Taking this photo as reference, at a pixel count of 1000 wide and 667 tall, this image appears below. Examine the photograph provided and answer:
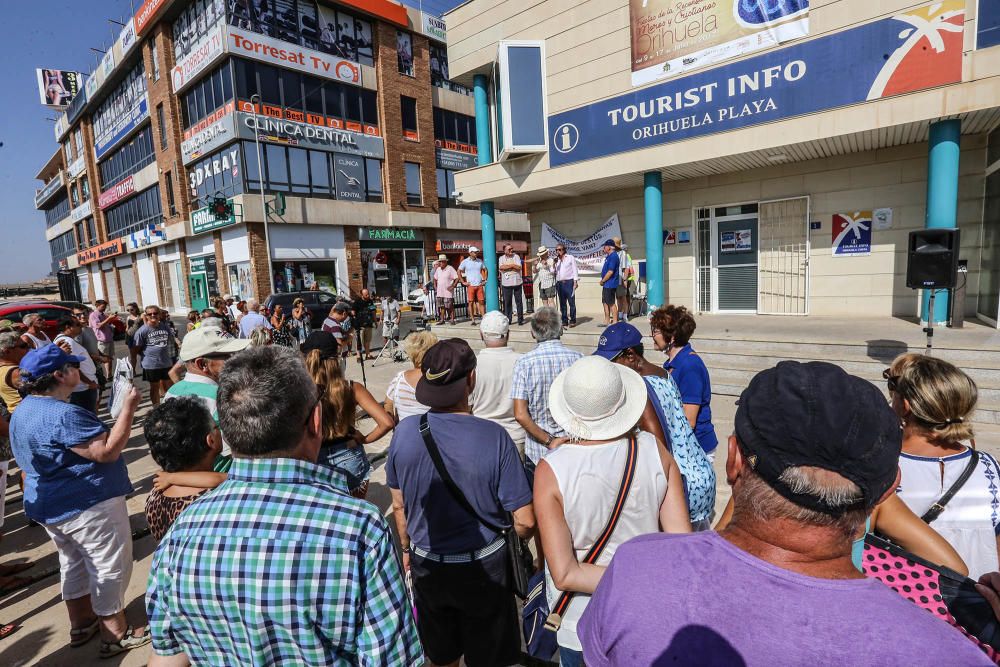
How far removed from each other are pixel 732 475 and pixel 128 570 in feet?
11.7

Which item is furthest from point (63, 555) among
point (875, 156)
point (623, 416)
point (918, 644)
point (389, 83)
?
point (389, 83)

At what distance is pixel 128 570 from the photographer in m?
2.96

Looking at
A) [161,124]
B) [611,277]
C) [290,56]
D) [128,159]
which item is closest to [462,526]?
[611,277]

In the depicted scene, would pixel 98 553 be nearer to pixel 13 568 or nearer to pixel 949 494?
pixel 13 568

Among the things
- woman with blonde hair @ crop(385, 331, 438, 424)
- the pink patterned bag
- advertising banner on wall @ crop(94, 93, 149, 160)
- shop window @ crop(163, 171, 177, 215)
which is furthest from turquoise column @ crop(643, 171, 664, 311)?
advertising banner on wall @ crop(94, 93, 149, 160)

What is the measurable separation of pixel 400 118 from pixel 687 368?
80.6 feet

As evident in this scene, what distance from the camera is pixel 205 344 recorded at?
124 inches

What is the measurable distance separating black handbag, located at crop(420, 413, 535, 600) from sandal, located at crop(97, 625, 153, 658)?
95.6 inches

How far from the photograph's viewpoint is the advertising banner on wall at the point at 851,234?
8.98 m

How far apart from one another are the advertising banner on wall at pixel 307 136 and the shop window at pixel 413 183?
1703 mm

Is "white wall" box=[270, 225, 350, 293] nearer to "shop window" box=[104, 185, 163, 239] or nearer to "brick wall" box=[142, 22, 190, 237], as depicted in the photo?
"brick wall" box=[142, 22, 190, 237]

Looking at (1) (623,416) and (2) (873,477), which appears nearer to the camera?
(2) (873,477)

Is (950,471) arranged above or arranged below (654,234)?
below

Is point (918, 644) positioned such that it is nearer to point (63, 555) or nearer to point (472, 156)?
point (63, 555)
